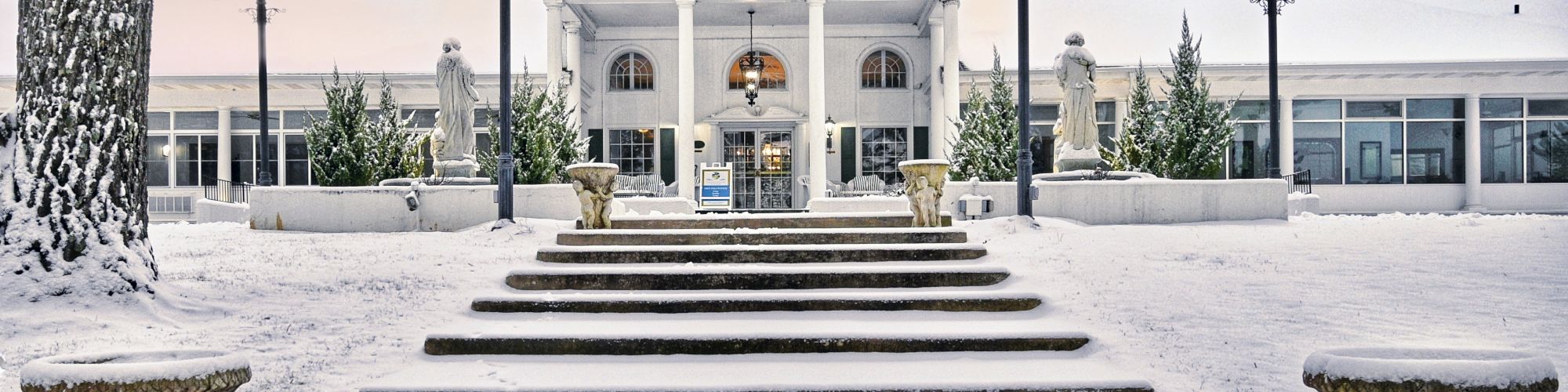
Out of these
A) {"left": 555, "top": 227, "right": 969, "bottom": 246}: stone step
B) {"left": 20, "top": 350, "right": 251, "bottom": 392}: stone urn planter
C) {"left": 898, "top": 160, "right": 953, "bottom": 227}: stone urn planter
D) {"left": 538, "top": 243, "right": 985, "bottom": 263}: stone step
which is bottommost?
{"left": 20, "top": 350, "right": 251, "bottom": 392}: stone urn planter

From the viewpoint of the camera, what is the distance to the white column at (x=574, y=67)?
1753 cm

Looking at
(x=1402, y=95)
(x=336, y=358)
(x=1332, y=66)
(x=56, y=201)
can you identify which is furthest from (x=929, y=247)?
(x=1402, y=95)

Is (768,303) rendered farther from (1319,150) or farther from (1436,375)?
(1319,150)

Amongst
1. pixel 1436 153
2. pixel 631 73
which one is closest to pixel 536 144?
pixel 631 73

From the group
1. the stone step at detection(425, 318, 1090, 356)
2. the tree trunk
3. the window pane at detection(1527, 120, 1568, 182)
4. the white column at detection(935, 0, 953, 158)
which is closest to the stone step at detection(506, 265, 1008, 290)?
the stone step at detection(425, 318, 1090, 356)

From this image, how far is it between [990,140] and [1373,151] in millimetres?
10461

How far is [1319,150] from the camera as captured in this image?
19.8 meters

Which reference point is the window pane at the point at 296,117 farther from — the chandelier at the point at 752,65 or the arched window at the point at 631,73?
the chandelier at the point at 752,65

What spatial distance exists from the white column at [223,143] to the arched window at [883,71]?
14.4m

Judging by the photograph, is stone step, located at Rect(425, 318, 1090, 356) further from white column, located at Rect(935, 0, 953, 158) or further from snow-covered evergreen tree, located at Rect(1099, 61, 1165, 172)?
white column, located at Rect(935, 0, 953, 158)

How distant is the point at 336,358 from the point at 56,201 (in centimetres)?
238

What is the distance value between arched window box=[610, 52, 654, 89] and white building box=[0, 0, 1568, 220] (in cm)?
3

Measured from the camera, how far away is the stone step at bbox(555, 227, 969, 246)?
25.3 ft

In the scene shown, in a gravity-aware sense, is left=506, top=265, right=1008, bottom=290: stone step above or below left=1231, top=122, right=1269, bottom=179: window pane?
below
